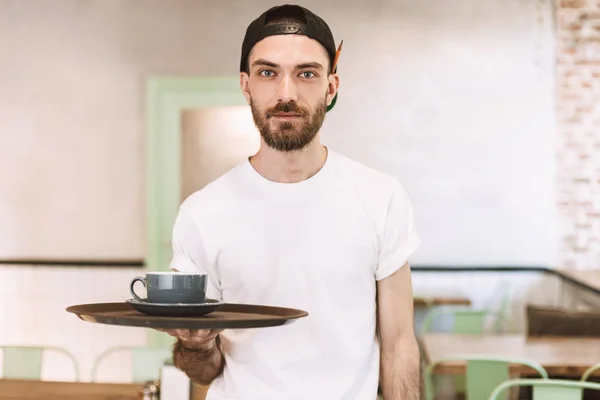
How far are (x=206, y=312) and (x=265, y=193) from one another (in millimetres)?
364

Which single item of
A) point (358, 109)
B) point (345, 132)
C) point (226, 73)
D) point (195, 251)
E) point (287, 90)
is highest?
point (226, 73)

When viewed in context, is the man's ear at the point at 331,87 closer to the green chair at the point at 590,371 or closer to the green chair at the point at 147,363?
the green chair at the point at 147,363

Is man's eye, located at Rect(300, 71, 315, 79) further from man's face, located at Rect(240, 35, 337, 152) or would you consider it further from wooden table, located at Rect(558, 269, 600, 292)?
wooden table, located at Rect(558, 269, 600, 292)

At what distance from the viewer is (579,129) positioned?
19.5 ft

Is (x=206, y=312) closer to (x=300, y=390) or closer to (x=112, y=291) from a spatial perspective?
(x=300, y=390)

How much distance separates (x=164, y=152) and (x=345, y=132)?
1.28 m

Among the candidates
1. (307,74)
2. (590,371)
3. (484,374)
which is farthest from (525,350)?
(307,74)

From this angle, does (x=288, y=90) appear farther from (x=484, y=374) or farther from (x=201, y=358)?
(x=484, y=374)

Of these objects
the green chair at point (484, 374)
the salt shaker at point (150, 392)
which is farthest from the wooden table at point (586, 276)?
the salt shaker at point (150, 392)

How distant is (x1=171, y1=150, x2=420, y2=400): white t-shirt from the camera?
1.72m

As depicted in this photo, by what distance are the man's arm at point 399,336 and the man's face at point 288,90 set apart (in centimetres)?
35

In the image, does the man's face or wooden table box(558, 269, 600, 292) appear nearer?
the man's face

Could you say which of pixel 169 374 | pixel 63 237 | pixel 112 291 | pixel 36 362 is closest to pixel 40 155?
pixel 63 237

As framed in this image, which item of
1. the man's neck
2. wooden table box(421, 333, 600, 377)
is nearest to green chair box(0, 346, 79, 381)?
wooden table box(421, 333, 600, 377)
